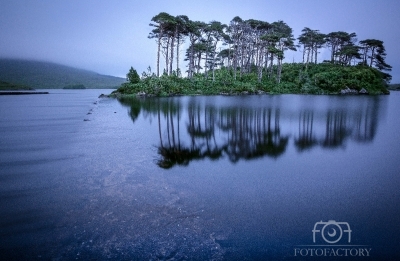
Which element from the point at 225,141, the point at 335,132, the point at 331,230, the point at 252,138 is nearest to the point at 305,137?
the point at 335,132

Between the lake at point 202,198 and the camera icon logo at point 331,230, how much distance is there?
25mm

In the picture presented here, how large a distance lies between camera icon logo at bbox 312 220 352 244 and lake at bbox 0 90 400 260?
0.02m

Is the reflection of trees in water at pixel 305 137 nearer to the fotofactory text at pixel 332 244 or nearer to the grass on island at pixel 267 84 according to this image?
the fotofactory text at pixel 332 244

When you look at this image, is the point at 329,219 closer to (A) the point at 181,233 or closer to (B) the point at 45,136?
(A) the point at 181,233

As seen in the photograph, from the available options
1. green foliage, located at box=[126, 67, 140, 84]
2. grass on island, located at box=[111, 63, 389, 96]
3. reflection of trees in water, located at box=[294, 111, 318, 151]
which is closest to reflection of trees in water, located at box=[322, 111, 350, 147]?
reflection of trees in water, located at box=[294, 111, 318, 151]

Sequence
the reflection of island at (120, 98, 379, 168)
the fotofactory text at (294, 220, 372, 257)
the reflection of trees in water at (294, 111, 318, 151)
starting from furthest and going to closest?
the reflection of trees in water at (294, 111, 318, 151) → the reflection of island at (120, 98, 379, 168) → the fotofactory text at (294, 220, 372, 257)

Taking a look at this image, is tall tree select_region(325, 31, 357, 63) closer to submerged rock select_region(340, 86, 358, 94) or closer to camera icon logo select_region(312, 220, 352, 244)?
submerged rock select_region(340, 86, 358, 94)

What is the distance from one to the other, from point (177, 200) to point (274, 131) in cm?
949

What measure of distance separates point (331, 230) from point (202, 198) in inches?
115

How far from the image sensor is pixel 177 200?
244 inches

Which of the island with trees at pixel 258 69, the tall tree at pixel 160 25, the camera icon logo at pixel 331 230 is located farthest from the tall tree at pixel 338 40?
the camera icon logo at pixel 331 230

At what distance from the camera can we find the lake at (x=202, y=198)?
4398 mm

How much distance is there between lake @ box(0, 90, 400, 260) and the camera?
4.40 m

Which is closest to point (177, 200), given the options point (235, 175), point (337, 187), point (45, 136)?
point (235, 175)
